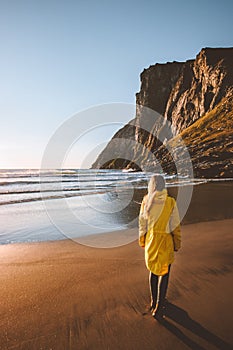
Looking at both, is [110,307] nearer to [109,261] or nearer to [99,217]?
[109,261]

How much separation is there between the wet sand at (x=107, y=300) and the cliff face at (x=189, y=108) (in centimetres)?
3037

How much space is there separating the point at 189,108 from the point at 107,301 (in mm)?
89526

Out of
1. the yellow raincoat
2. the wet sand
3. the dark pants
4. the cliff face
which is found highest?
the cliff face

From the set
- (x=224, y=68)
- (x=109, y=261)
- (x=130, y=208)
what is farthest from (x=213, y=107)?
(x=109, y=261)

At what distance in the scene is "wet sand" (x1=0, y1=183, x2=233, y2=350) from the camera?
9.86 ft

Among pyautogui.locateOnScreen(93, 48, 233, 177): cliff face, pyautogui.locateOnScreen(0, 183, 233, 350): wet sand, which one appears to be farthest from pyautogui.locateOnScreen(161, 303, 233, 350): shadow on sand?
pyautogui.locateOnScreen(93, 48, 233, 177): cliff face

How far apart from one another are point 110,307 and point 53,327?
2.94ft

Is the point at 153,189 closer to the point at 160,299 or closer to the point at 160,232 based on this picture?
the point at 160,232

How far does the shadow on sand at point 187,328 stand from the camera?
2.89 meters

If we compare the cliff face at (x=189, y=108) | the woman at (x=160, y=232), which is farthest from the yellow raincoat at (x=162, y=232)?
the cliff face at (x=189, y=108)

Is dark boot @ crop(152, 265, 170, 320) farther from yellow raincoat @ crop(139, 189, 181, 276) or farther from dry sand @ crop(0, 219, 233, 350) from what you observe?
yellow raincoat @ crop(139, 189, 181, 276)

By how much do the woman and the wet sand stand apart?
0.45 metres

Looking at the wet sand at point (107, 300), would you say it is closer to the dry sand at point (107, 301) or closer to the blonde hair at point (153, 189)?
the dry sand at point (107, 301)

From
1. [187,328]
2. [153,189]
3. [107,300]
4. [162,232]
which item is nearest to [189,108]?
[153,189]
